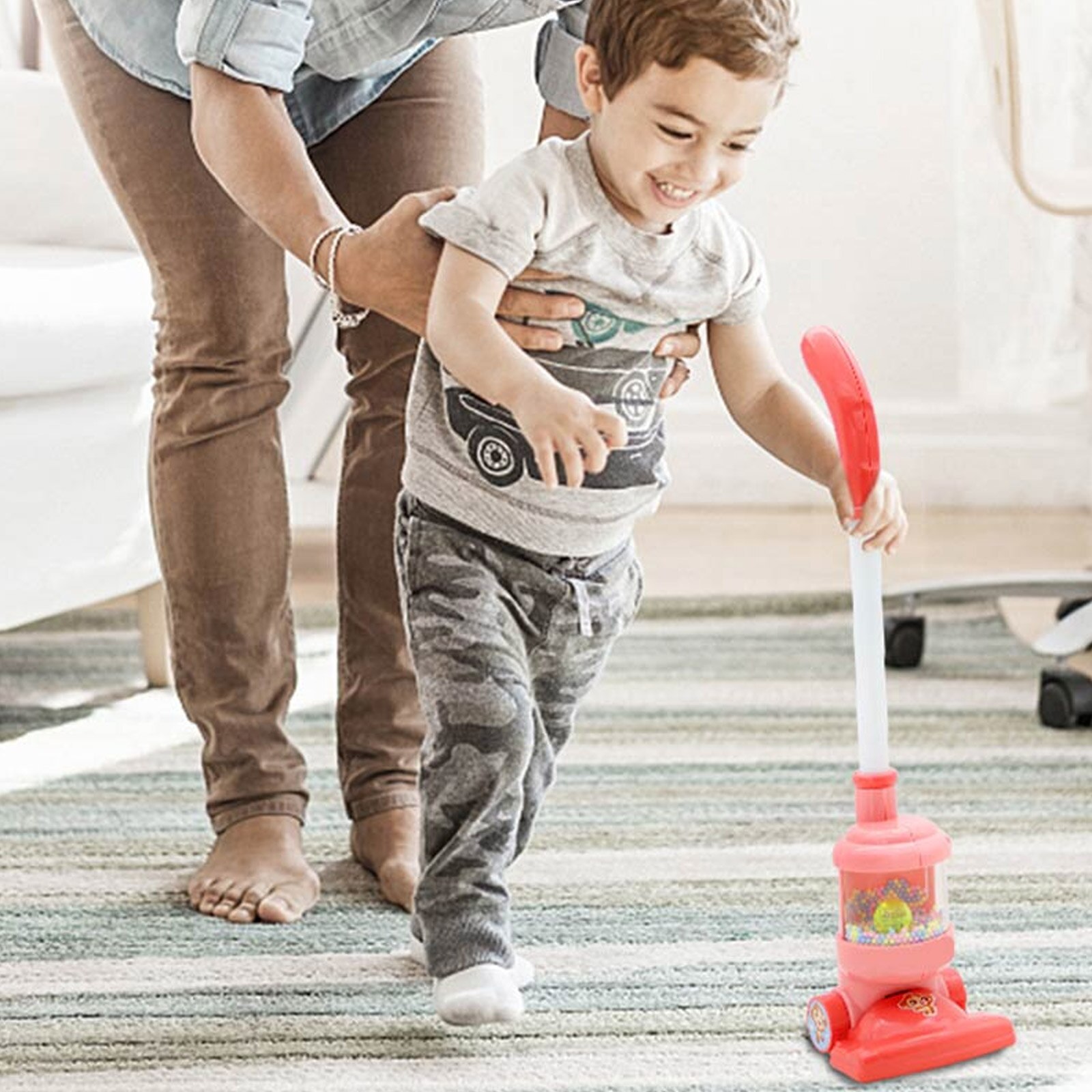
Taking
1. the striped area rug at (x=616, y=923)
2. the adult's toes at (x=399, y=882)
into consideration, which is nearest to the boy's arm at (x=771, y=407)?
the striped area rug at (x=616, y=923)

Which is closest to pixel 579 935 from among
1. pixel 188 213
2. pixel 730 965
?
pixel 730 965

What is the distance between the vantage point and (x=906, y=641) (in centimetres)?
224

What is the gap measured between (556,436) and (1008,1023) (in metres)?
0.47

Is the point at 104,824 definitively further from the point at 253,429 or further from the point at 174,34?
the point at 174,34

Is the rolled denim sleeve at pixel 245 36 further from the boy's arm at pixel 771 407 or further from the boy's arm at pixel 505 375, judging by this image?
the boy's arm at pixel 771 407

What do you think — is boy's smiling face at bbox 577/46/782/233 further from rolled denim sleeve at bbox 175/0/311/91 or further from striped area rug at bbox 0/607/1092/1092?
striped area rug at bbox 0/607/1092/1092

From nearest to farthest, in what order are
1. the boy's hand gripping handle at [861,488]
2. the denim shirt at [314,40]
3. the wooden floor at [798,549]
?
the boy's hand gripping handle at [861,488], the denim shirt at [314,40], the wooden floor at [798,549]

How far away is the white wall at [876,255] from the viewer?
316 cm

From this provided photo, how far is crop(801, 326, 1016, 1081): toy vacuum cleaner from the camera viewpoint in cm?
115

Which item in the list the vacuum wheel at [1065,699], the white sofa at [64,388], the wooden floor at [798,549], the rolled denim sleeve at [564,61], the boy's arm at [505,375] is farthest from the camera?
the wooden floor at [798,549]

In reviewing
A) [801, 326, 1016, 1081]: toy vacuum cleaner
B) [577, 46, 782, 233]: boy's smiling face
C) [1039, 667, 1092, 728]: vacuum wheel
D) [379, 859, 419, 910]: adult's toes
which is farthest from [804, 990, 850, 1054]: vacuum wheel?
[1039, 667, 1092, 728]: vacuum wheel

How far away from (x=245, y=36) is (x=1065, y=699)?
110cm

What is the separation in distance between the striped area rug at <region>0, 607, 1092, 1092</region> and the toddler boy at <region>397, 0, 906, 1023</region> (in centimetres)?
8

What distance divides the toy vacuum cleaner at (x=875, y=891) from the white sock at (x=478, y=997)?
191 millimetres
